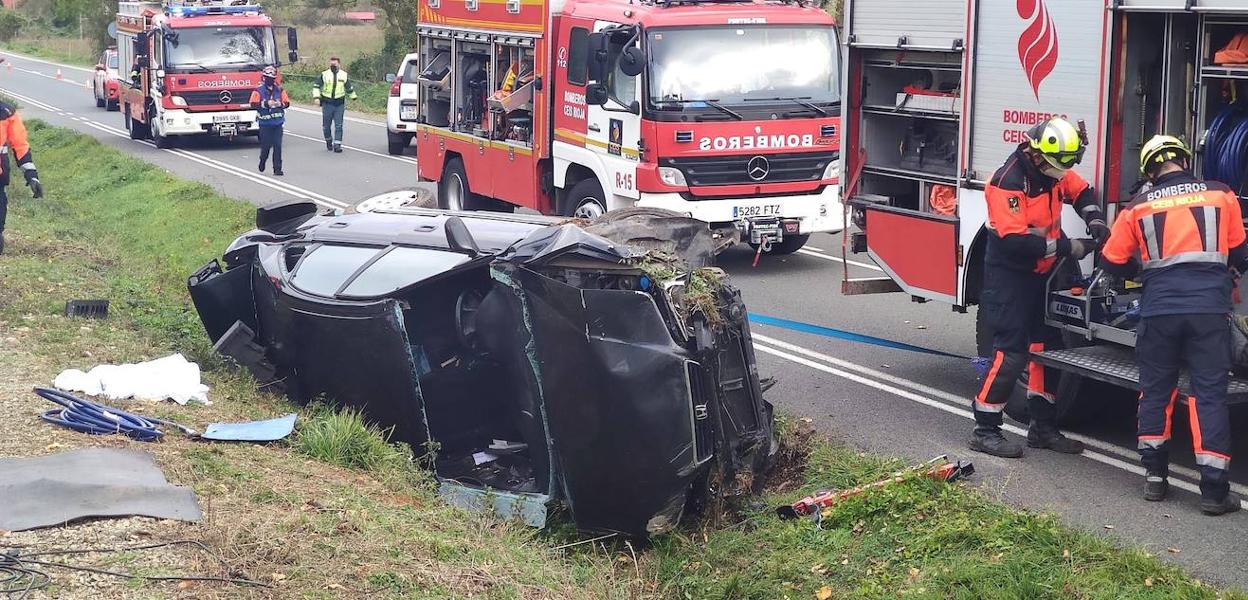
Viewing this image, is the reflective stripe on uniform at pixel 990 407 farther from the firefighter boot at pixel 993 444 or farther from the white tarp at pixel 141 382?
the white tarp at pixel 141 382

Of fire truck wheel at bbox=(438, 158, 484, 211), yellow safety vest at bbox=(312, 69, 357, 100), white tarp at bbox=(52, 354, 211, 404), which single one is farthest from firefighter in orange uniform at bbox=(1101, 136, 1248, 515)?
yellow safety vest at bbox=(312, 69, 357, 100)

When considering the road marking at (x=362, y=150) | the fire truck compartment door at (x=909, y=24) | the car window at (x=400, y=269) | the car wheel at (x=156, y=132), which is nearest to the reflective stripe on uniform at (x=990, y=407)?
the fire truck compartment door at (x=909, y=24)

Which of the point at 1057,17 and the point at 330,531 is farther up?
the point at 1057,17

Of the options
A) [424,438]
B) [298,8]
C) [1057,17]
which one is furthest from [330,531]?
[298,8]

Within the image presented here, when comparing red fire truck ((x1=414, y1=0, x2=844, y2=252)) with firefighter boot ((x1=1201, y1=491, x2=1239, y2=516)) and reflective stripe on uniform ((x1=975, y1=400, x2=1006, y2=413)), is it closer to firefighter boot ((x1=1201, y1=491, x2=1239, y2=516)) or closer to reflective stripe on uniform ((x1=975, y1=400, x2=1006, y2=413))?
reflective stripe on uniform ((x1=975, y1=400, x2=1006, y2=413))

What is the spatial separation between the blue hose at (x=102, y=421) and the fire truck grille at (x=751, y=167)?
6.30 meters

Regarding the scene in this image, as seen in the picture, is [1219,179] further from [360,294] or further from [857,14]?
[360,294]

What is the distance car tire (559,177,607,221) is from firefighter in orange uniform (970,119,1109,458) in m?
6.07

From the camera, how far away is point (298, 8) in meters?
72.4

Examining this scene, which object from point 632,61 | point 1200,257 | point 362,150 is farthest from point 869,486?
point 362,150

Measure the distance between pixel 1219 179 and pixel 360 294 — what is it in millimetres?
4480

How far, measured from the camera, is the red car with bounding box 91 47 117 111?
3709 centimetres

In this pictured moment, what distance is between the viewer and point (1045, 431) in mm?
7527

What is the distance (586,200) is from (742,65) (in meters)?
2.01
